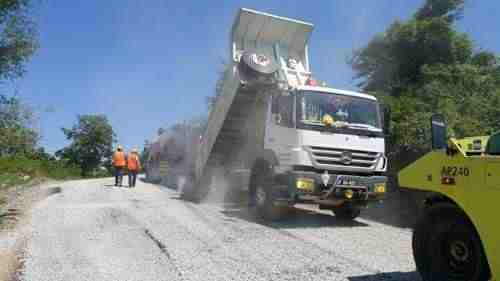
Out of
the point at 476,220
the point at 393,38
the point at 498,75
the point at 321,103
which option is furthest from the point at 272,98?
the point at 393,38

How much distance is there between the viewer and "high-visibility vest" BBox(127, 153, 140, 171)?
52.9 ft

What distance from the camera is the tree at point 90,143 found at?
166 feet

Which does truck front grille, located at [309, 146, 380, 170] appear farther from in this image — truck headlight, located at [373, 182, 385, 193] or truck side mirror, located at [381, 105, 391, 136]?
truck side mirror, located at [381, 105, 391, 136]

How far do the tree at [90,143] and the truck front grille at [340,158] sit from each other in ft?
154

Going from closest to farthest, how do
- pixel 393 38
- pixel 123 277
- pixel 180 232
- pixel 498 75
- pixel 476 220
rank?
1. pixel 476 220
2. pixel 123 277
3. pixel 180 232
4. pixel 498 75
5. pixel 393 38

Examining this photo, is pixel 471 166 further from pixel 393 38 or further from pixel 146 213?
pixel 393 38

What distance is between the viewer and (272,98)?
8.26 m

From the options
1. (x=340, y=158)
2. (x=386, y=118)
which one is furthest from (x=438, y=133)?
(x=386, y=118)

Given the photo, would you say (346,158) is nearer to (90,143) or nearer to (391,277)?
(391,277)

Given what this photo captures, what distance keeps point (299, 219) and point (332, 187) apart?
1.42 m

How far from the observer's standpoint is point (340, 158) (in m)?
7.47

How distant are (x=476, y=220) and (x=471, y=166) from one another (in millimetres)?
434

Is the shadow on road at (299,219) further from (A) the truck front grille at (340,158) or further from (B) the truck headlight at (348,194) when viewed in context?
(A) the truck front grille at (340,158)

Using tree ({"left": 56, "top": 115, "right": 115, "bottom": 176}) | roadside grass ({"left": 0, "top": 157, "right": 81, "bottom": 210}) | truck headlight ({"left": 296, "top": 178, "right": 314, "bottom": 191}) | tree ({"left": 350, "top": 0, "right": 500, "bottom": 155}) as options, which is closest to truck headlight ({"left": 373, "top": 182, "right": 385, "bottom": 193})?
truck headlight ({"left": 296, "top": 178, "right": 314, "bottom": 191})
